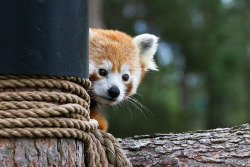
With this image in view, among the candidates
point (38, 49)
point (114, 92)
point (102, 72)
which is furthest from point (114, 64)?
point (38, 49)

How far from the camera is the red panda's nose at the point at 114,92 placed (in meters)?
3.43

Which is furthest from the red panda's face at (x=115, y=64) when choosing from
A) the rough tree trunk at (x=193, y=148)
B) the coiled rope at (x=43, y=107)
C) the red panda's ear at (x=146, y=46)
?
the coiled rope at (x=43, y=107)

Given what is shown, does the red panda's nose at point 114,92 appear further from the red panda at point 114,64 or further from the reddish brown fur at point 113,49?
the reddish brown fur at point 113,49

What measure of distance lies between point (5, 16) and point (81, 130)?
23.7 inches

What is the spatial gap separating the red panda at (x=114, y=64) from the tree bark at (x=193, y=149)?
32.8 inches

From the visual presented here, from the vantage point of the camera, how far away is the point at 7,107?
1466 mm

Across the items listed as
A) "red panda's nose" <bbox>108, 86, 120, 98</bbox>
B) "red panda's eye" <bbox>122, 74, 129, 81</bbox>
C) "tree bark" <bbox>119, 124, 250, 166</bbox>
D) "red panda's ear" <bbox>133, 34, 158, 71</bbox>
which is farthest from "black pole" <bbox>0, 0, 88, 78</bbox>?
"red panda's ear" <bbox>133, 34, 158, 71</bbox>

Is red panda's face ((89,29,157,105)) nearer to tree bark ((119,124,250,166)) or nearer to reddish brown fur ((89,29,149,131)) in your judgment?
reddish brown fur ((89,29,149,131))

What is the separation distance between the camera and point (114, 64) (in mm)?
3629

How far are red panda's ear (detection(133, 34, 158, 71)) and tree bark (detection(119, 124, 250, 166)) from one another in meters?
2.00

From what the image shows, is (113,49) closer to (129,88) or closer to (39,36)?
(129,88)

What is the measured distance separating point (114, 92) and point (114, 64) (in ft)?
1.08

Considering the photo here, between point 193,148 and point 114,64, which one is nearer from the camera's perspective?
point 193,148

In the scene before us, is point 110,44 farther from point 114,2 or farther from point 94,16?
point 114,2
